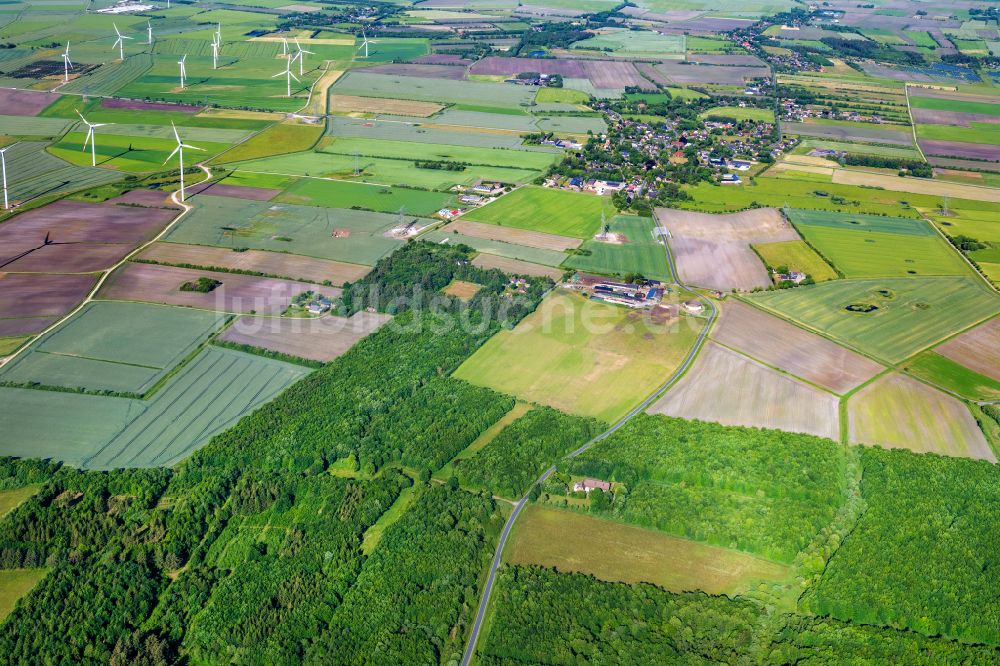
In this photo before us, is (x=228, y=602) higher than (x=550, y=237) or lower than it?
lower

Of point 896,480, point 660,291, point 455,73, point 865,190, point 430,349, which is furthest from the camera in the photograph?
point 455,73

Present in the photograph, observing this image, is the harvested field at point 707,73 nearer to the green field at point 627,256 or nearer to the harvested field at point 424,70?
the harvested field at point 424,70

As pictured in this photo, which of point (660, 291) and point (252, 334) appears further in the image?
point (660, 291)

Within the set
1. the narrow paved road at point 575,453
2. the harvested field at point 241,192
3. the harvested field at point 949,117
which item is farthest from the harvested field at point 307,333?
the harvested field at point 949,117

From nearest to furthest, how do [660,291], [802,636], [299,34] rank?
Answer: [802,636]
[660,291]
[299,34]

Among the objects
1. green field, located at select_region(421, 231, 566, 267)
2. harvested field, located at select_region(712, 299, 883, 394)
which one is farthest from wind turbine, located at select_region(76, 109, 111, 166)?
harvested field, located at select_region(712, 299, 883, 394)

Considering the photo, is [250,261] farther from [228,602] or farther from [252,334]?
[228,602]

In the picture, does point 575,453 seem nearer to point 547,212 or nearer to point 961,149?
point 547,212

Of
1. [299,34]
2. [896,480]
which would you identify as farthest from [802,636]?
[299,34]

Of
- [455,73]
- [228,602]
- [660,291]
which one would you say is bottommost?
[228,602]
